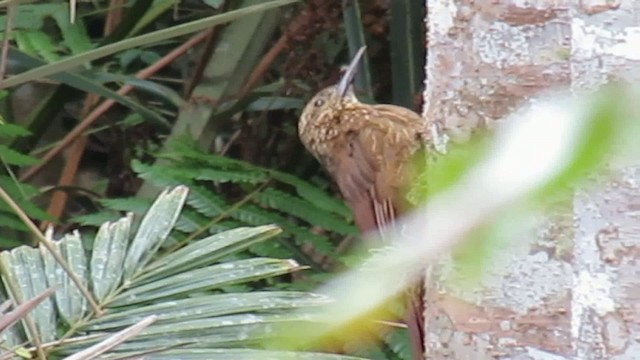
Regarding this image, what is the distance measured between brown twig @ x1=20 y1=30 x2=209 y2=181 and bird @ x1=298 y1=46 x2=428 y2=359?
0.80 m

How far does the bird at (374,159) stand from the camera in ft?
5.80

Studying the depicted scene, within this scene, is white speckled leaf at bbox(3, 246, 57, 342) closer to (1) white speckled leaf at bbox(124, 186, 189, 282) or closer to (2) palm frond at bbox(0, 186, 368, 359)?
(2) palm frond at bbox(0, 186, 368, 359)

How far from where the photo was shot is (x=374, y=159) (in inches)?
74.0

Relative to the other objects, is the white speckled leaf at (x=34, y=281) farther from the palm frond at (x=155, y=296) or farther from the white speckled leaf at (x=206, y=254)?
the white speckled leaf at (x=206, y=254)

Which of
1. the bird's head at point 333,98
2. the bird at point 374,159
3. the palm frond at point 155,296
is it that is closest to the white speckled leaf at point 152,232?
the palm frond at point 155,296

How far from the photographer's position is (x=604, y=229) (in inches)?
27.3

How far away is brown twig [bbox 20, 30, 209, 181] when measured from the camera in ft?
9.50

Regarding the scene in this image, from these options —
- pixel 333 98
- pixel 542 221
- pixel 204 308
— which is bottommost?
pixel 204 308

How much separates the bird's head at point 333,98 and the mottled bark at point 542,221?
1.17 m

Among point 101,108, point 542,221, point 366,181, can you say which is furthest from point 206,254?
point 101,108

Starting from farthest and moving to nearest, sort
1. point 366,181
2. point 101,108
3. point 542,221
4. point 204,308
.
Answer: point 101,108, point 366,181, point 204,308, point 542,221

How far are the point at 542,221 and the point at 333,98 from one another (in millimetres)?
1565

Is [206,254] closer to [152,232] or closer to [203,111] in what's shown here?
[152,232]

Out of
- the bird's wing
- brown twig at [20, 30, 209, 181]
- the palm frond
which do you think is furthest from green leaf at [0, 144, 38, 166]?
the palm frond
